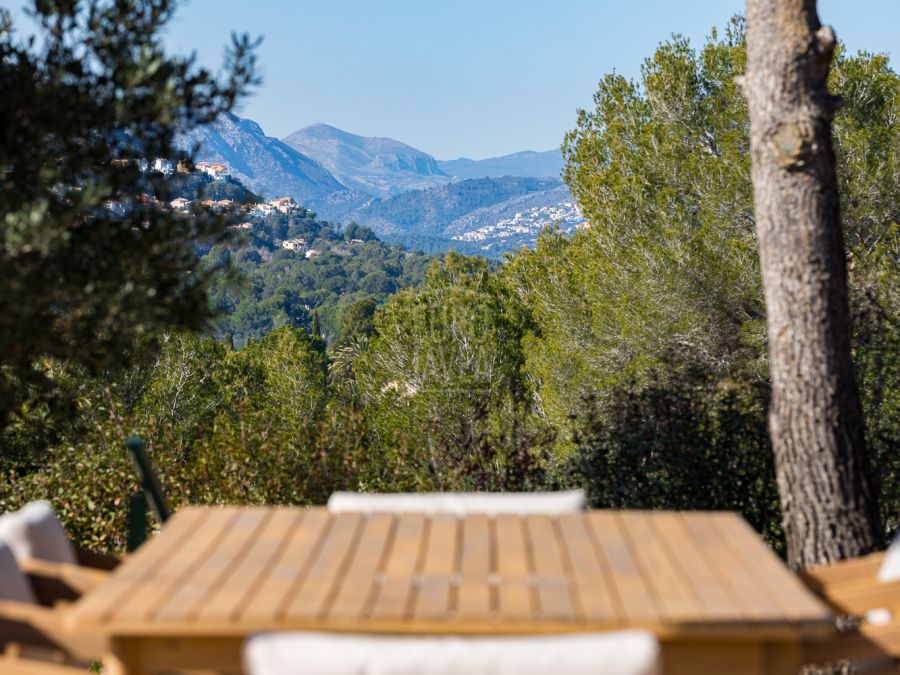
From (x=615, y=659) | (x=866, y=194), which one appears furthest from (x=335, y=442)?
(x=866, y=194)

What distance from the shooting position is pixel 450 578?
234 centimetres

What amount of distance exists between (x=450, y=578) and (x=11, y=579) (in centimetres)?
131

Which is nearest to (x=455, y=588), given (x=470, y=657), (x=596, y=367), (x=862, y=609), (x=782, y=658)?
(x=470, y=657)

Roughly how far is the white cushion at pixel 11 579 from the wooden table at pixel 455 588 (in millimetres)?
413

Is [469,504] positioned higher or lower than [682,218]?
lower

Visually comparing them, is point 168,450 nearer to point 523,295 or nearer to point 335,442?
point 335,442

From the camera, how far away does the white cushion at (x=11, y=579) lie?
2.60 meters

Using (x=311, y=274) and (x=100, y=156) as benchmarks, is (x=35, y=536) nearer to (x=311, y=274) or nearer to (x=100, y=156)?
(x=100, y=156)

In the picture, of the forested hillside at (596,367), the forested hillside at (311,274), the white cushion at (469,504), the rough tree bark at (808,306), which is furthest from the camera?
the forested hillside at (311,274)

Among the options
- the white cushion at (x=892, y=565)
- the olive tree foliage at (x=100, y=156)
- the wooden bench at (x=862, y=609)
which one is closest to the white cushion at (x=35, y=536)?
the olive tree foliage at (x=100, y=156)

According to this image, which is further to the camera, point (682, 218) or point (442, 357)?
point (442, 357)

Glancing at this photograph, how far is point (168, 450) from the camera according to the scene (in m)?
7.17

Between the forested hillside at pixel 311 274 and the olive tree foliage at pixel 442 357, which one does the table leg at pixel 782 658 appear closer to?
the olive tree foliage at pixel 442 357

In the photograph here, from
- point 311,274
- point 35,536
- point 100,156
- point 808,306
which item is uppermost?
point 100,156
